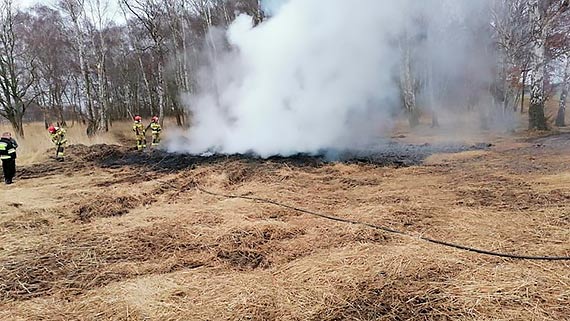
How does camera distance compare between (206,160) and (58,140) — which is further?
(58,140)

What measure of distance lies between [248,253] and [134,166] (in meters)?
8.46

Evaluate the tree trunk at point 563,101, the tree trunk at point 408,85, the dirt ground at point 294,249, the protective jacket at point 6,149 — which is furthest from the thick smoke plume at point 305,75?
the tree trunk at point 563,101

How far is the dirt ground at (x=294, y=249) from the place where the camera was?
279cm

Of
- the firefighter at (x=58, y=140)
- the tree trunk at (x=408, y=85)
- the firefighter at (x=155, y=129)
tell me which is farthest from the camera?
the tree trunk at (x=408, y=85)

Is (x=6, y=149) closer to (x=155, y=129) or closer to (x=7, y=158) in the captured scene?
(x=7, y=158)

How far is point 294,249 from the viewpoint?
3854mm

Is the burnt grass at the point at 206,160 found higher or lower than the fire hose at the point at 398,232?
higher

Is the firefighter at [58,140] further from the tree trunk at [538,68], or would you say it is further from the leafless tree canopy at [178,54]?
the tree trunk at [538,68]

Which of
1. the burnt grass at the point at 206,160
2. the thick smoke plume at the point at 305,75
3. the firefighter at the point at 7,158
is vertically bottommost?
the burnt grass at the point at 206,160

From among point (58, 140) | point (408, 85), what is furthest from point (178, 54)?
point (408, 85)

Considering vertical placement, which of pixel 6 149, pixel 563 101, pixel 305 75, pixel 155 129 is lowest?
pixel 6 149

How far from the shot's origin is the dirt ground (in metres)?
2.79

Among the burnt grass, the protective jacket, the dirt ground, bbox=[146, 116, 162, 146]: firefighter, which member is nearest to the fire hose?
the dirt ground

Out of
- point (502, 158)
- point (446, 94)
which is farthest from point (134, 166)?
point (446, 94)
